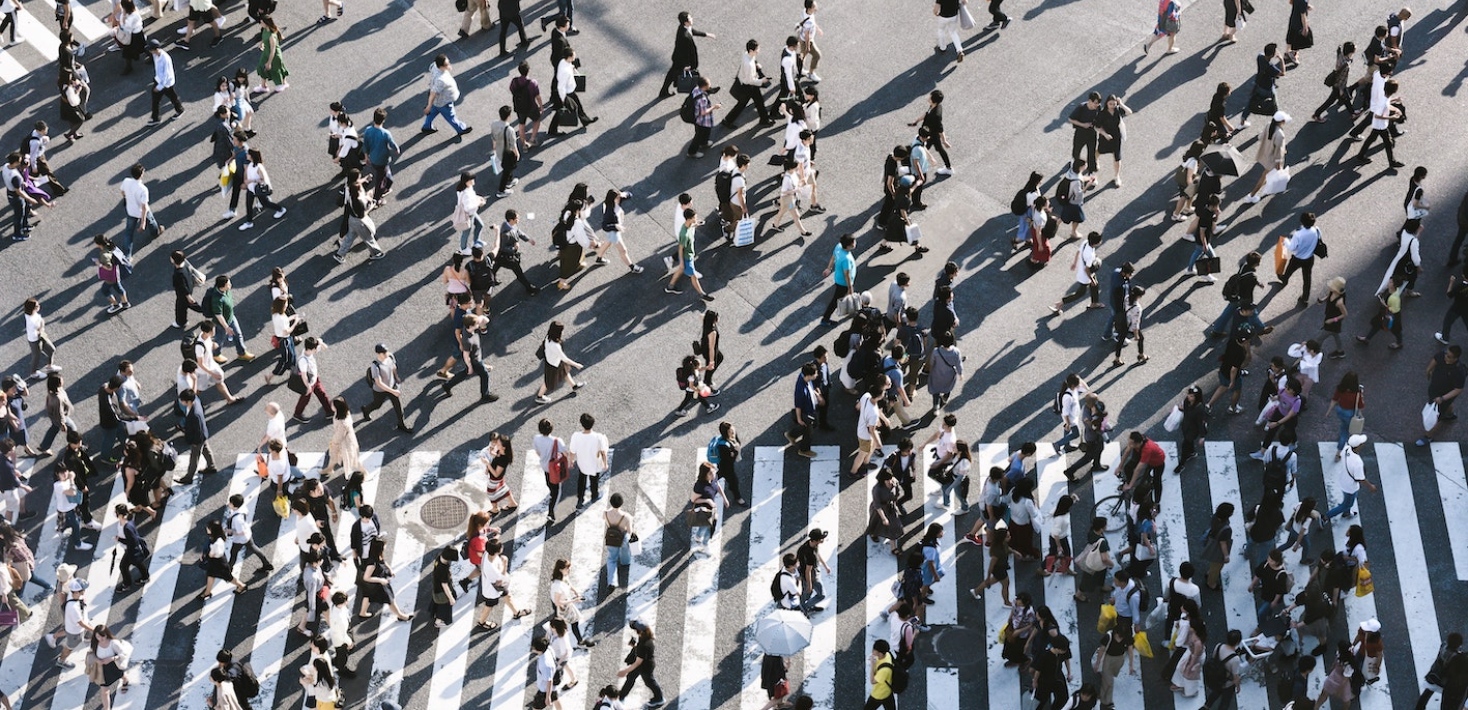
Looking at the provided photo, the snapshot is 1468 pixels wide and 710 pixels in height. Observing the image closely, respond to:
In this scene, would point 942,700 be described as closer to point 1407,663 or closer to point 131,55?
point 1407,663

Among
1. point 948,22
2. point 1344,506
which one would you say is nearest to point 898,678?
point 1344,506

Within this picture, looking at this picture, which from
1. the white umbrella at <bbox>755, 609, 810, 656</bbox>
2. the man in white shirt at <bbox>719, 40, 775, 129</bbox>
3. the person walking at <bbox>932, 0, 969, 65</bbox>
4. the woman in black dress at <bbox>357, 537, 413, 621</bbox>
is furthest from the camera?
the person walking at <bbox>932, 0, 969, 65</bbox>

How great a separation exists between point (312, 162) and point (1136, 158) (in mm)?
14389

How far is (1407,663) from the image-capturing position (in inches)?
936

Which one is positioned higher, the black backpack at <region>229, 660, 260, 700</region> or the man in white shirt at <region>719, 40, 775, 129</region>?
the man in white shirt at <region>719, 40, 775, 129</region>

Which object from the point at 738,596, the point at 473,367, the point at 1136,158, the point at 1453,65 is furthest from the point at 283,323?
the point at 1453,65

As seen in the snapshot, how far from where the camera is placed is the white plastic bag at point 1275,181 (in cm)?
3033

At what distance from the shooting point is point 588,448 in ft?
84.0

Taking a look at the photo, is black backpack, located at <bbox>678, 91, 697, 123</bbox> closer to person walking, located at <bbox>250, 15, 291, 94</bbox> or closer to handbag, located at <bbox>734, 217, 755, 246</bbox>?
handbag, located at <bbox>734, 217, 755, 246</bbox>

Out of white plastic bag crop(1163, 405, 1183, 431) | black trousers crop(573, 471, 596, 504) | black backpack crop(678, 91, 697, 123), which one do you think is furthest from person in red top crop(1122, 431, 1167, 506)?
black backpack crop(678, 91, 697, 123)

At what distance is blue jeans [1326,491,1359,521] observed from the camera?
25.1 meters

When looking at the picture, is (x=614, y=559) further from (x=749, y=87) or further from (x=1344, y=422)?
(x=749, y=87)

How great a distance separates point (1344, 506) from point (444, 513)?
491 inches

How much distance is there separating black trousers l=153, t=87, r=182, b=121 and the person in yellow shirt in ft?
59.2
